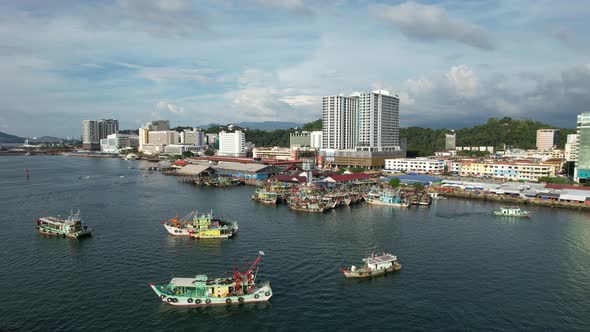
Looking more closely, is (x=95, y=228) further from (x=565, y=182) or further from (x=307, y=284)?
(x=565, y=182)

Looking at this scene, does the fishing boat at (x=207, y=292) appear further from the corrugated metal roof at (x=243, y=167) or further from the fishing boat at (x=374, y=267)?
the corrugated metal roof at (x=243, y=167)

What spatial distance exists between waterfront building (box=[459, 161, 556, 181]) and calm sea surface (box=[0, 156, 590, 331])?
1922 cm

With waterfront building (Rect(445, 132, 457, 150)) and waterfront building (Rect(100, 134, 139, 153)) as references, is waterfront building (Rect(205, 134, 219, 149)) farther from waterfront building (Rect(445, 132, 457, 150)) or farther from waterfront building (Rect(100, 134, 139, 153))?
waterfront building (Rect(445, 132, 457, 150))

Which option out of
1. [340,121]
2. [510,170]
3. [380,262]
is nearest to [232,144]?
[340,121]

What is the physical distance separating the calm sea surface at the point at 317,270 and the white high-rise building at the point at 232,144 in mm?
63710

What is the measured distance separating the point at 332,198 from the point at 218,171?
2877 centimetres

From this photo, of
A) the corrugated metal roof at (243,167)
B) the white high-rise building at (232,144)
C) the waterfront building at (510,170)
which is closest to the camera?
the waterfront building at (510,170)

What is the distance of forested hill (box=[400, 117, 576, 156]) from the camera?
11031 centimetres

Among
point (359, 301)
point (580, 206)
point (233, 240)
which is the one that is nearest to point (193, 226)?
point (233, 240)

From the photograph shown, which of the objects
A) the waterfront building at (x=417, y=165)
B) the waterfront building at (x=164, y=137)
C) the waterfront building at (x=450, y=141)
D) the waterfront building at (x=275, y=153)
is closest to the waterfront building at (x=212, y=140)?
the waterfront building at (x=164, y=137)

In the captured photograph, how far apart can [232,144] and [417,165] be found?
51384mm

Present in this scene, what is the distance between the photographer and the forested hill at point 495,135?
110312mm

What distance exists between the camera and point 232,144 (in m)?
99.4

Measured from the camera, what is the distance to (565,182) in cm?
4662
